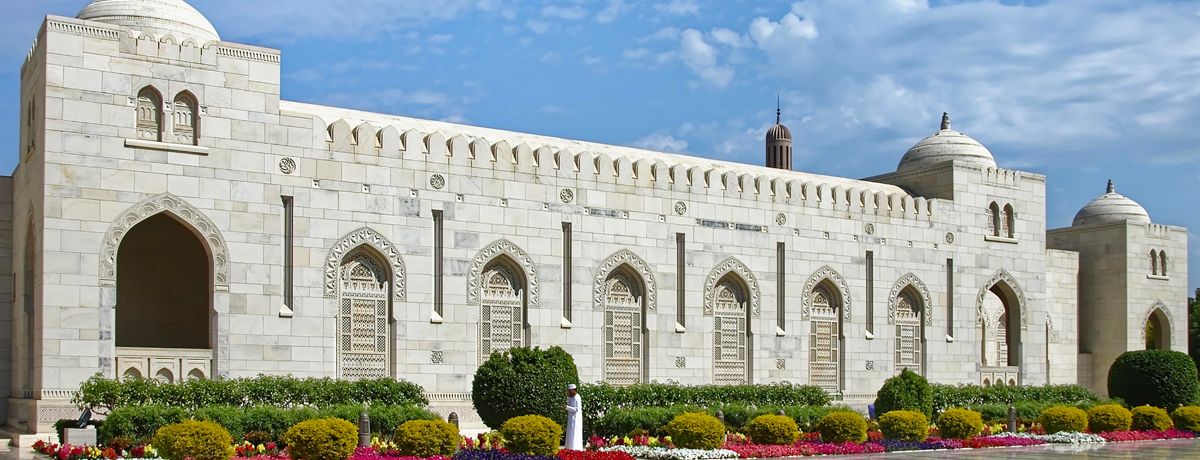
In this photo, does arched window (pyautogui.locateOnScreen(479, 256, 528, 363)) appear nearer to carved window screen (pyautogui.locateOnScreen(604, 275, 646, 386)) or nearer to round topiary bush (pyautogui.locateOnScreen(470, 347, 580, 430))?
carved window screen (pyautogui.locateOnScreen(604, 275, 646, 386))

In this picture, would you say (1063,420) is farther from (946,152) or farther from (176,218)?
(176,218)

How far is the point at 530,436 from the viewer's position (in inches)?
733

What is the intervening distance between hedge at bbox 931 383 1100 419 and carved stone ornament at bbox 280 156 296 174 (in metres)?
15.2

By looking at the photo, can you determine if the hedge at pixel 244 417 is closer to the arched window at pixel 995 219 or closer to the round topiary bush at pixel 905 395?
the round topiary bush at pixel 905 395

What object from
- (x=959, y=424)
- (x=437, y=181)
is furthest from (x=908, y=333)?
(x=437, y=181)

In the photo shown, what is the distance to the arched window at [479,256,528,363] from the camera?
88.0ft

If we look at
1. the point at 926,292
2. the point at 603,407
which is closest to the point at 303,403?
the point at 603,407

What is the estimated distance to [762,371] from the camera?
30.9 meters

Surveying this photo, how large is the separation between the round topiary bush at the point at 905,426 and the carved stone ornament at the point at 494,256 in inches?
308

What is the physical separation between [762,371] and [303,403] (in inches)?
479

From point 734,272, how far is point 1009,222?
1030 cm

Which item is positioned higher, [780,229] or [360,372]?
[780,229]

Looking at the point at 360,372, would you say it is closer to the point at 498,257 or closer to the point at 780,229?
the point at 498,257

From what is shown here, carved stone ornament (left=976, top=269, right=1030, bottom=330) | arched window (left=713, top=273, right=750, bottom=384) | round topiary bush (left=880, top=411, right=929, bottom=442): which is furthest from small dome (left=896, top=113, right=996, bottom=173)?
round topiary bush (left=880, top=411, right=929, bottom=442)
